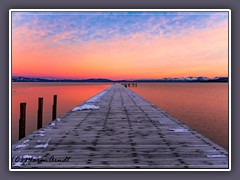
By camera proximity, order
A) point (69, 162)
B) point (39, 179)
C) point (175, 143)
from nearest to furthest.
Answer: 1. point (39, 179)
2. point (69, 162)
3. point (175, 143)

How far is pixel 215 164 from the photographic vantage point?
443cm

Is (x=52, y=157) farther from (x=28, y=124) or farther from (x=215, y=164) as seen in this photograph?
(x=28, y=124)

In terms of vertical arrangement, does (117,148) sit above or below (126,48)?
below

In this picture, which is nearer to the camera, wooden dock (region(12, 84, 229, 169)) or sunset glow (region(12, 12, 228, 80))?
wooden dock (region(12, 84, 229, 169))

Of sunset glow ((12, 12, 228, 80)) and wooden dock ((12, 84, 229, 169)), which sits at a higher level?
sunset glow ((12, 12, 228, 80))

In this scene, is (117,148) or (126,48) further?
(126,48)

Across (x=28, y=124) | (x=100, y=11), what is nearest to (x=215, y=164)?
(x=100, y=11)

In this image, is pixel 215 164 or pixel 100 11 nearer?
pixel 215 164

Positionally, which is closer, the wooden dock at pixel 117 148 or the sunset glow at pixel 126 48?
the wooden dock at pixel 117 148

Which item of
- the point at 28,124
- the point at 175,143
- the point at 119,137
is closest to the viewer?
the point at 175,143

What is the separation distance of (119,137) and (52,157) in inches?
74.8

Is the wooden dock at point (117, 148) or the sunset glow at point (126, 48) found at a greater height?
the sunset glow at point (126, 48)
